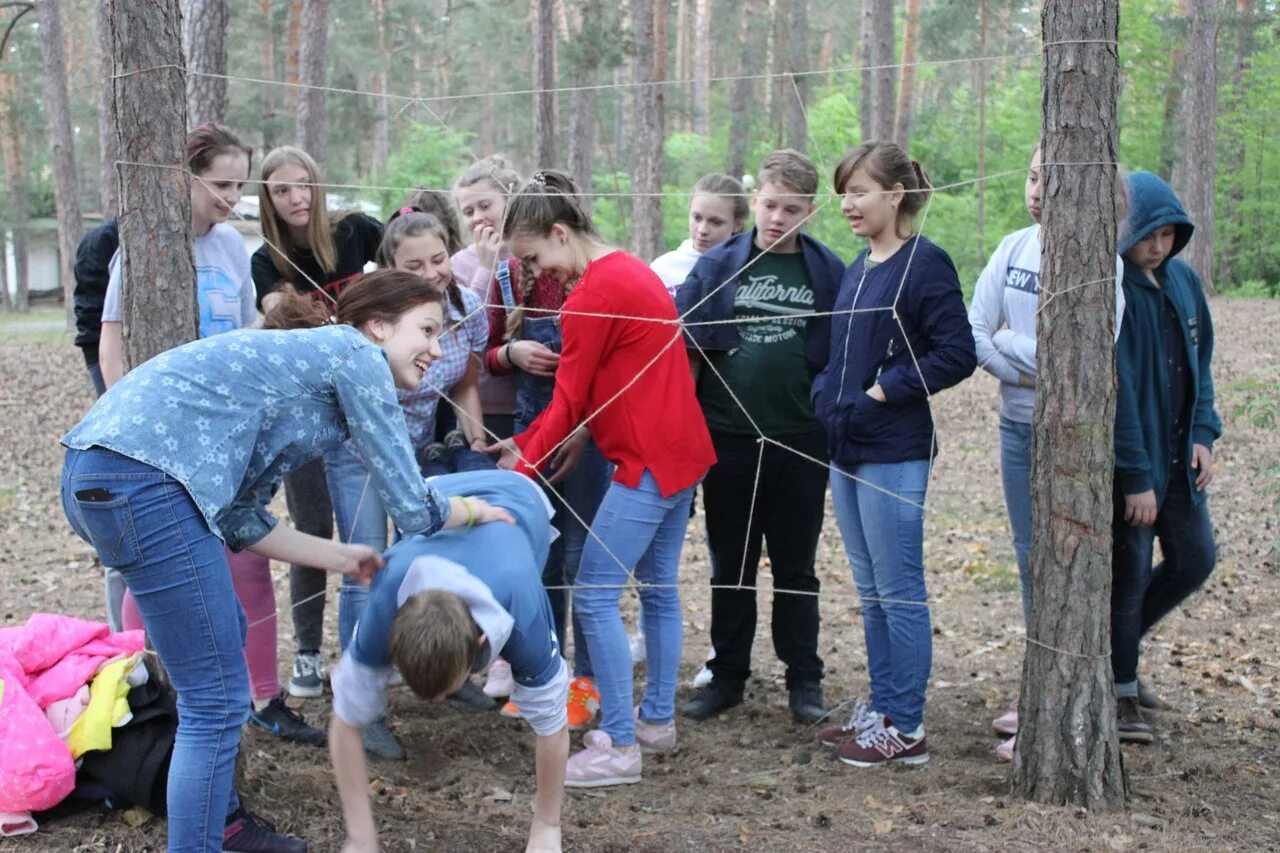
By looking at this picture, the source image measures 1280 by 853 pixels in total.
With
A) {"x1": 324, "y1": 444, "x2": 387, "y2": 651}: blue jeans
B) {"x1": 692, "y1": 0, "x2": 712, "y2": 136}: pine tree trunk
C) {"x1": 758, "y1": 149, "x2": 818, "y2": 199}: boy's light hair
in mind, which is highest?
{"x1": 692, "y1": 0, "x2": 712, "y2": 136}: pine tree trunk

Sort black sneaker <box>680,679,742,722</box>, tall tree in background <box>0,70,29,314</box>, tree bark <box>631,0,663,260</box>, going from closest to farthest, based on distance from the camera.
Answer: black sneaker <box>680,679,742,722</box>, tree bark <box>631,0,663,260</box>, tall tree in background <box>0,70,29,314</box>

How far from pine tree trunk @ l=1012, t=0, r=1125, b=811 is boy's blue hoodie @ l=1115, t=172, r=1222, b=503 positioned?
0.32m

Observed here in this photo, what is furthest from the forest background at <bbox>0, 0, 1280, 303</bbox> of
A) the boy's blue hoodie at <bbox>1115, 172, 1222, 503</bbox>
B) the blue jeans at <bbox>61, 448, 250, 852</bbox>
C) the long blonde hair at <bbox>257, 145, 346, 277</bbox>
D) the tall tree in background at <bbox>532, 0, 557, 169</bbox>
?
the blue jeans at <bbox>61, 448, 250, 852</bbox>

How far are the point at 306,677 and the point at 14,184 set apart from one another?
89.6 ft

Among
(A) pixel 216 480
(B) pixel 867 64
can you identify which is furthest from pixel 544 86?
(A) pixel 216 480

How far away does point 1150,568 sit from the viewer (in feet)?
12.1

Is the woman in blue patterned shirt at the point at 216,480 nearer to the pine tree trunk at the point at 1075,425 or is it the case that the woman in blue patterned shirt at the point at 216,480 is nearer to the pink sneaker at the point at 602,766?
the pink sneaker at the point at 602,766

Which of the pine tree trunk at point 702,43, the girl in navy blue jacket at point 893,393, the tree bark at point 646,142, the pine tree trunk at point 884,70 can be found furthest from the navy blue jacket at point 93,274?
the pine tree trunk at point 702,43

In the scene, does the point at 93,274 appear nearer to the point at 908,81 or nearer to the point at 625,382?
the point at 625,382

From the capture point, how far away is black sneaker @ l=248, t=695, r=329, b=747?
3.67 metres

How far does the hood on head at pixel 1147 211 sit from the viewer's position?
338 centimetres

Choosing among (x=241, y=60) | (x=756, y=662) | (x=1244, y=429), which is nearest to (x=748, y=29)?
(x=241, y=60)

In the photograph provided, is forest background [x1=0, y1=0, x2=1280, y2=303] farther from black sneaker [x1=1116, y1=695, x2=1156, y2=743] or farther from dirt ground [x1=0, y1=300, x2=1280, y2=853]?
black sneaker [x1=1116, y1=695, x2=1156, y2=743]

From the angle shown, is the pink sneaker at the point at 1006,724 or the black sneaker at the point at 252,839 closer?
the black sneaker at the point at 252,839
